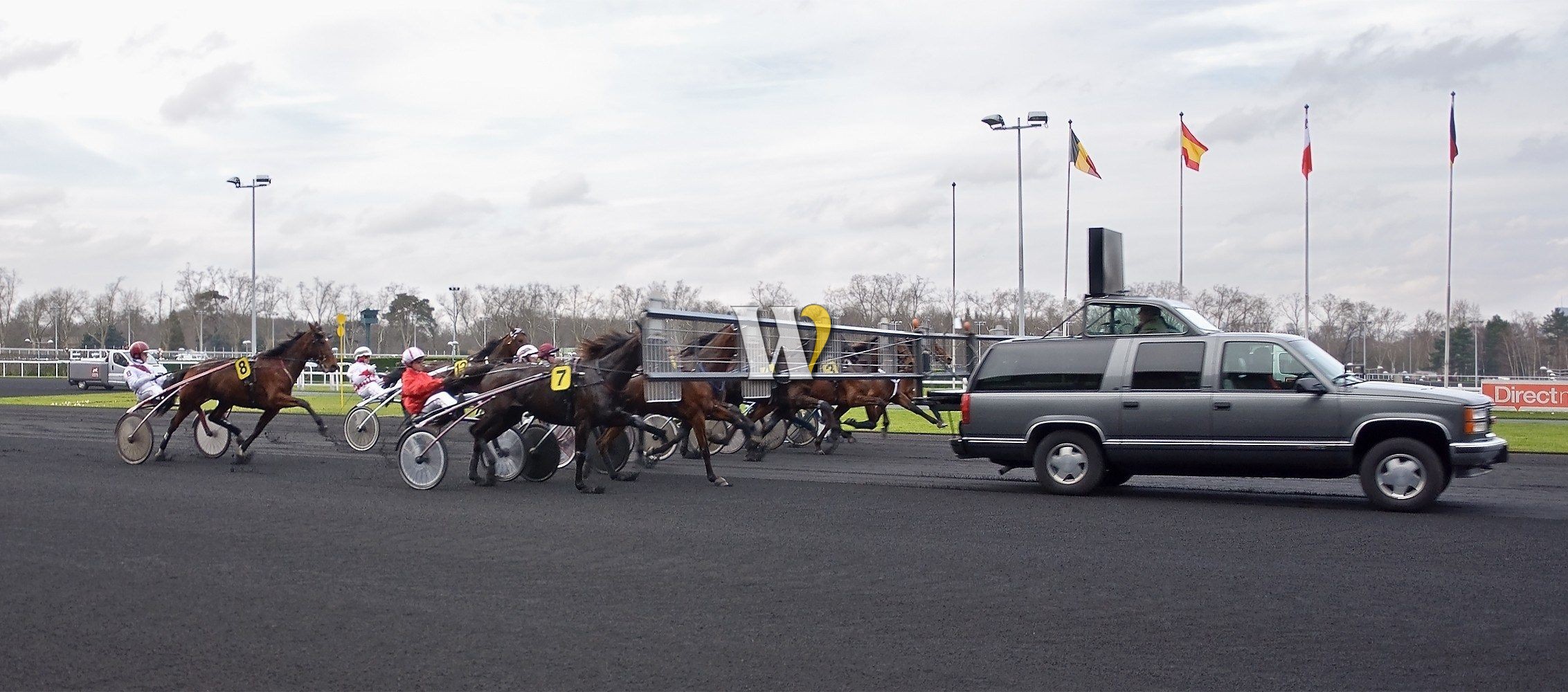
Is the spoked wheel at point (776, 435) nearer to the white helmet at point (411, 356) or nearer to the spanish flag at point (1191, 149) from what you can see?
the white helmet at point (411, 356)

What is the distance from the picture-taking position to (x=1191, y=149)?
39.0 m

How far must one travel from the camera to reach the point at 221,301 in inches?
3730

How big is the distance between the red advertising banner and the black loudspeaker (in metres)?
20.9

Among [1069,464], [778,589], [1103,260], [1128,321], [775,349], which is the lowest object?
[778,589]

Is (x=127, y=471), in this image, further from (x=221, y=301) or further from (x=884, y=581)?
(x=221, y=301)

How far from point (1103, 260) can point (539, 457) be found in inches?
294

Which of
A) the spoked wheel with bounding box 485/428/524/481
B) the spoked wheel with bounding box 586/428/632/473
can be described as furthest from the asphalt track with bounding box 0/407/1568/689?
the spoked wheel with bounding box 586/428/632/473

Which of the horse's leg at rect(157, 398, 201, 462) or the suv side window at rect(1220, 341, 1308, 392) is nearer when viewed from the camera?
the suv side window at rect(1220, 341, 1308, 392)

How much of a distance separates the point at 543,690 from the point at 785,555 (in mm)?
3853

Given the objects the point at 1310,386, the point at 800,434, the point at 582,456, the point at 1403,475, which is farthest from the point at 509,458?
the point at 1403,475

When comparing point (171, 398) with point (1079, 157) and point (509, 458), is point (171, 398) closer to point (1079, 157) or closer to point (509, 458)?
point (509, 458)

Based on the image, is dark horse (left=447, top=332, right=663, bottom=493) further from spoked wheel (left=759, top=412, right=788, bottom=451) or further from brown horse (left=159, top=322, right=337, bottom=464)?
spoked wheel (left=759, top=412, right=788, bottom=451)

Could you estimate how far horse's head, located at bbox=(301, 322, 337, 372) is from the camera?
1912 cm

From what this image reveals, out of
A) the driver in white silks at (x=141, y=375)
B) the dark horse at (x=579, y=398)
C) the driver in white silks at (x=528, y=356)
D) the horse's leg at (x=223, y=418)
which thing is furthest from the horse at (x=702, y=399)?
the driver in white silks at (x=141, y=375)
